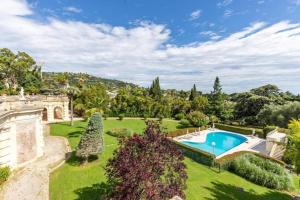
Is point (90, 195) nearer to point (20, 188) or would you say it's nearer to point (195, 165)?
point (20, 188)

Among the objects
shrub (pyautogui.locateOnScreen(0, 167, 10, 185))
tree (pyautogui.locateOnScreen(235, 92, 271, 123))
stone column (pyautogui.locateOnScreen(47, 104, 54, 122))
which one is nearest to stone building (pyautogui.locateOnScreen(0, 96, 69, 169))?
shrub (pyautogui.locateOnScreen(0, 167, 10, 185))

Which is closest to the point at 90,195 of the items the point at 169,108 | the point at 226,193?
the point at 226,193

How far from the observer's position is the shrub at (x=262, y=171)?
1730 centimetres

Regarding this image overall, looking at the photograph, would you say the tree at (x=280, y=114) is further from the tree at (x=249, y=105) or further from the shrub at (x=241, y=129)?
the shrub at (x=241, y=129)

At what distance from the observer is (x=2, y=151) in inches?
544

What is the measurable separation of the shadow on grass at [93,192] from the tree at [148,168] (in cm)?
373

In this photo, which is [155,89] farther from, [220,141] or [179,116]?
[220,141]

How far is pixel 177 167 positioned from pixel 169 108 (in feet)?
124

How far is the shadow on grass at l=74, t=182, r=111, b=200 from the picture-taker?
12.6 metres

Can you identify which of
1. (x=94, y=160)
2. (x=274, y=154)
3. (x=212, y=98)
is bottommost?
(x=274, y=154)

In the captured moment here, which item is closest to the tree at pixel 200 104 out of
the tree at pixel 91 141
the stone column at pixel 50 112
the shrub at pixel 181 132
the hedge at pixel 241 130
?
the hedge at pixel 241 130

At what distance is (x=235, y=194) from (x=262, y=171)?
4599mm

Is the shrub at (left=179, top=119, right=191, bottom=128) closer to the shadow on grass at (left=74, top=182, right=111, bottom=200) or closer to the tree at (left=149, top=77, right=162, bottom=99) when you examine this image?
the tree at (left=149, top=77, right=162, bottom=99)

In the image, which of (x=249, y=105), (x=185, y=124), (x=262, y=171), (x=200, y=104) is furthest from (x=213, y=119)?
(x=262, y=171)
